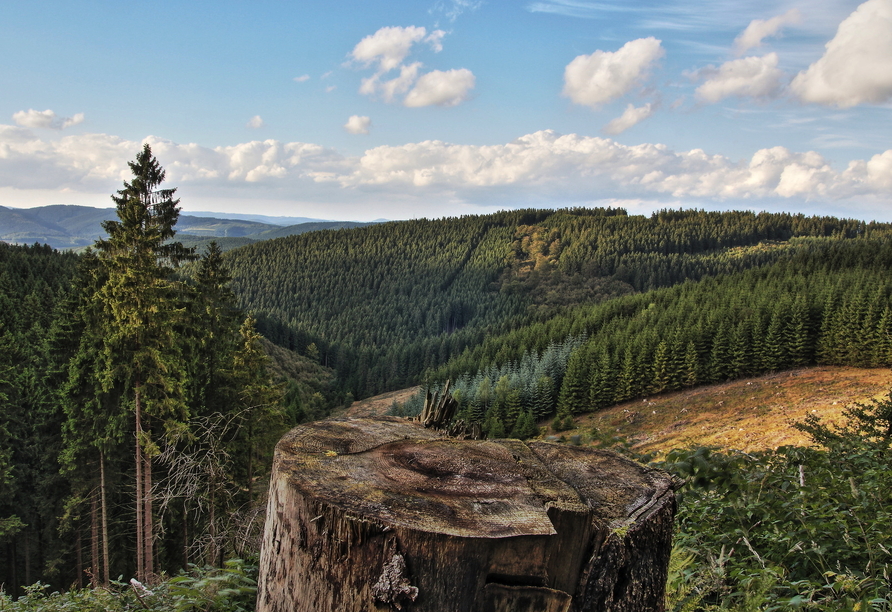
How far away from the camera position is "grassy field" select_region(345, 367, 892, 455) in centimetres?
3259

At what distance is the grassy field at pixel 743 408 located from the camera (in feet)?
107

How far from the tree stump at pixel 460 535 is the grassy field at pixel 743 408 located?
1139 inches

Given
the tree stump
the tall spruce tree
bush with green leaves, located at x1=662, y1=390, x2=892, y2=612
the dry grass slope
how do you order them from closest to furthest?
1. the tree stump
2. bush with green leaves, located at x1=662, y1=390, x2=892, y2=612
3. the tall spruce tree
4. the dry grass slope

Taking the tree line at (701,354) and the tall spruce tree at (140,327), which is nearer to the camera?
the tall spruce tree at (140,327)

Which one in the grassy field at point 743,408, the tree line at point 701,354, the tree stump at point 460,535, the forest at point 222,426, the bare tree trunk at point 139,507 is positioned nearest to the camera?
the tree stump at point 460,535

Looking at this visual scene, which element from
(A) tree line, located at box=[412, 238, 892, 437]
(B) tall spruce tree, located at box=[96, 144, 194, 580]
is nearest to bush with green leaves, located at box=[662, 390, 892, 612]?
(B) tall spruce tree, located at box=[96, 144, 194, 580]

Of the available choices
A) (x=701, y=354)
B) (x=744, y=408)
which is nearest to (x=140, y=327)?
(x=744, y=408)

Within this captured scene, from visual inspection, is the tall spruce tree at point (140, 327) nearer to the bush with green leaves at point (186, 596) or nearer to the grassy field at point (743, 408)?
the bush with green leaves at point (186, 596)

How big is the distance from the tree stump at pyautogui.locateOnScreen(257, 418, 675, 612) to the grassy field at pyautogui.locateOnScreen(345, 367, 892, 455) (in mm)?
28929

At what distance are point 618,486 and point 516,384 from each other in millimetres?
55626

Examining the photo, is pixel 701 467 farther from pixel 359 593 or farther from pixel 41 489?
pixel 41 489

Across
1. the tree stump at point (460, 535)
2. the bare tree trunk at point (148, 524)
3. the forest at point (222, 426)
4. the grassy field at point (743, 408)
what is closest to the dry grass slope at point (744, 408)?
the grassy field at point (743, 408)

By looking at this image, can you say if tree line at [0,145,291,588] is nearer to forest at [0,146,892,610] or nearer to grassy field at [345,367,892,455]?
forest at [0,146,892,610]

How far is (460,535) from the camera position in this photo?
7.86 ft
